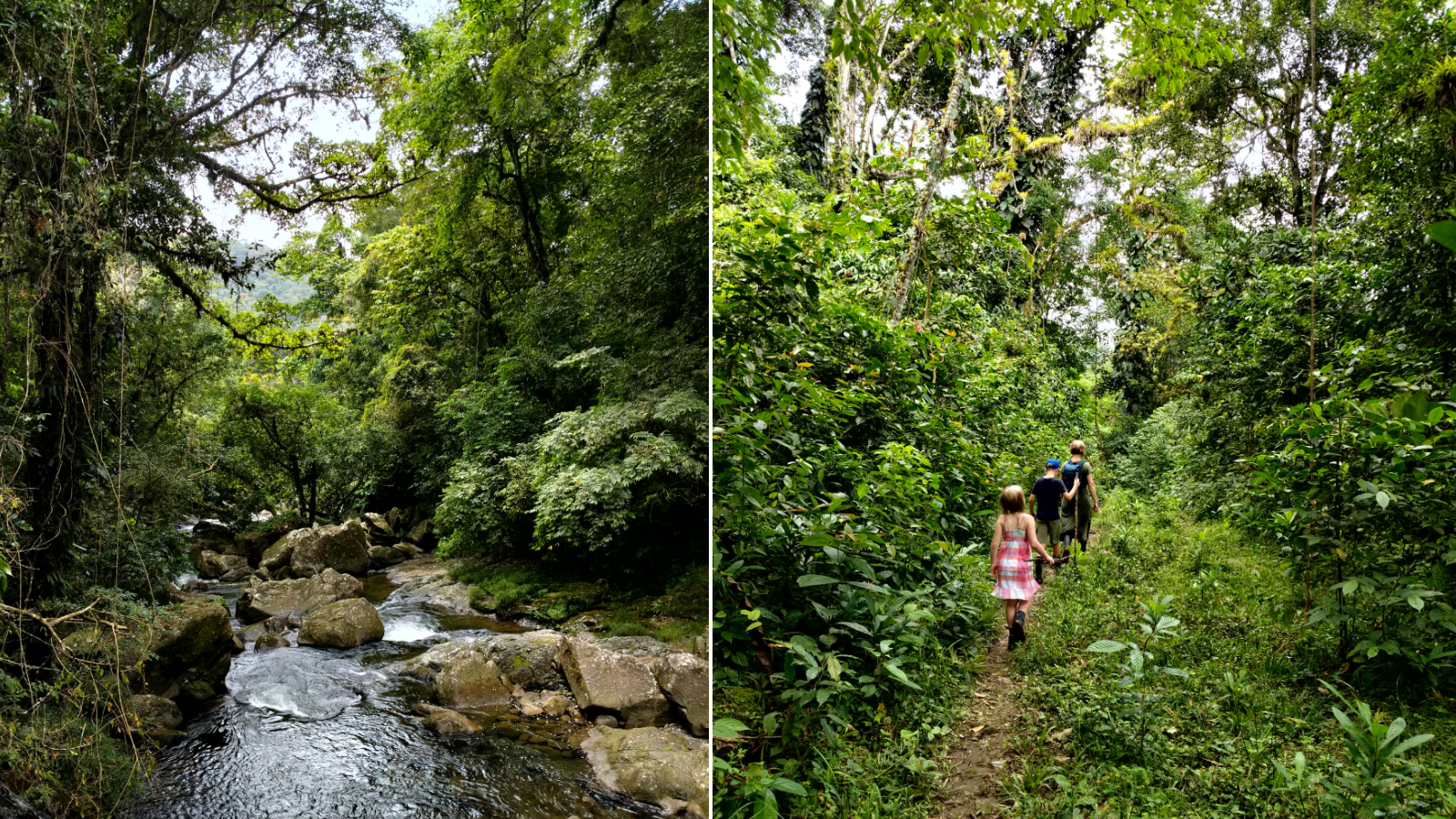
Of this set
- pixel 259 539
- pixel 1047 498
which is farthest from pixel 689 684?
pixel 1047 498

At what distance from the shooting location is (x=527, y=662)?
1.70 m

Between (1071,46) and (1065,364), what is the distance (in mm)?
855

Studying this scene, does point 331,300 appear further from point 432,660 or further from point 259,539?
point 432,660

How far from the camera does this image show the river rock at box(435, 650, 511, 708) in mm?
1616

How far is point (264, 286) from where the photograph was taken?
1.84 m

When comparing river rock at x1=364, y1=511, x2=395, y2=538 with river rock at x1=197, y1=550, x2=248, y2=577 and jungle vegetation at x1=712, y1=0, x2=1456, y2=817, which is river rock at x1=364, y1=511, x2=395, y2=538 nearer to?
river rock at x1=197, y1=550, x2=248, y2=577

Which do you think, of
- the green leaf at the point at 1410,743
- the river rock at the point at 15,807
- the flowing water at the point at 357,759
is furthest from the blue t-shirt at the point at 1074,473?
the river rock at the point at 15,807

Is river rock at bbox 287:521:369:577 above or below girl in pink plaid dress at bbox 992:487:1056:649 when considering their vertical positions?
above

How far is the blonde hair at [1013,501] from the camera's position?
116 inches

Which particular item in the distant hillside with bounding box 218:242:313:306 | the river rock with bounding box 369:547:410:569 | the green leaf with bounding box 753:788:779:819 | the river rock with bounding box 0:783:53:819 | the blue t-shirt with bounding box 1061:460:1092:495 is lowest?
the river rock with bounding box 0:783:53:819

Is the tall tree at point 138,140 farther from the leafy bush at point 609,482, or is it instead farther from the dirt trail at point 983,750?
the dirt trail at point 983,750

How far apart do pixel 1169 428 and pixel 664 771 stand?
1.57 meters

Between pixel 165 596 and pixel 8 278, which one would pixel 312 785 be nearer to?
pixel 165 596

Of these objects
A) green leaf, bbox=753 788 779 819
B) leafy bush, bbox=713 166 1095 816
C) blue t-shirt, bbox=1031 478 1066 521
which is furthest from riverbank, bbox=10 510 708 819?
blue t-shirt, bbox=1031 478 1066 521
